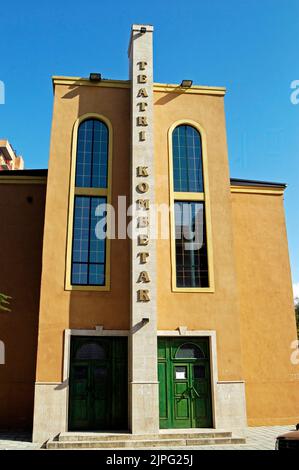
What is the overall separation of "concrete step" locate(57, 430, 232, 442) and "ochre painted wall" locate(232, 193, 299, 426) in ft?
11.8

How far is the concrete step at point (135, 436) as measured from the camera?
14125mm

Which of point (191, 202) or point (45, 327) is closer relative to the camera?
point (45, 327)

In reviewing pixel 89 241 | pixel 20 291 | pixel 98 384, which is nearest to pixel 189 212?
pixel 89 241

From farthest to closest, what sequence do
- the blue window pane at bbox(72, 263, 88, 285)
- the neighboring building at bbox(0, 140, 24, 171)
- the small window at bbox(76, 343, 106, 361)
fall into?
1. the neighboring building at bbox(0, 140, 24, 171)
2. the blue window pane at bbox(72, 263, 88, 285)
3. the small window at bbox(76, 343, 106, 361)

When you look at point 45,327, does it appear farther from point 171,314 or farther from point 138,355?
point 171,314

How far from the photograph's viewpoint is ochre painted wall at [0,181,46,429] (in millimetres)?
17359

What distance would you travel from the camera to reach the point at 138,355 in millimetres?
15469

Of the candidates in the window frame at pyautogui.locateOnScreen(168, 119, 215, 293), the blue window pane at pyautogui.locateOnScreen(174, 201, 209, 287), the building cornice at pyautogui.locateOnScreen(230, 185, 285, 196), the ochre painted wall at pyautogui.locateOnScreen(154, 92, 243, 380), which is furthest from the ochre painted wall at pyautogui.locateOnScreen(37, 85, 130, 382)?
the building cornice at pyautogui.locateOnScreen(230, 185, 285, 196)

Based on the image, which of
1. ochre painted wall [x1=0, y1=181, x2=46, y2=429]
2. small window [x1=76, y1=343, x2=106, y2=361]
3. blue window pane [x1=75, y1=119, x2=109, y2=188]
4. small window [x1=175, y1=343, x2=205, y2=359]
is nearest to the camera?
small window [x1=76, y1=343, x2=106, y2=361]

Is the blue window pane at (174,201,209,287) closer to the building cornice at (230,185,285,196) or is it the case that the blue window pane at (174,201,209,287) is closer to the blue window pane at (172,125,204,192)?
the blue window pane at (172,125,204,192)

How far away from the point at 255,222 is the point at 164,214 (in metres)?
4.53

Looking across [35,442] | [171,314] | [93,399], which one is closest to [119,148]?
[171,314]

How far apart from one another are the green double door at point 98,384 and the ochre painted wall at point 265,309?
5016mm

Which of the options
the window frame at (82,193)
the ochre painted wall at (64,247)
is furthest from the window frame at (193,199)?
the window frame at (82,193)
